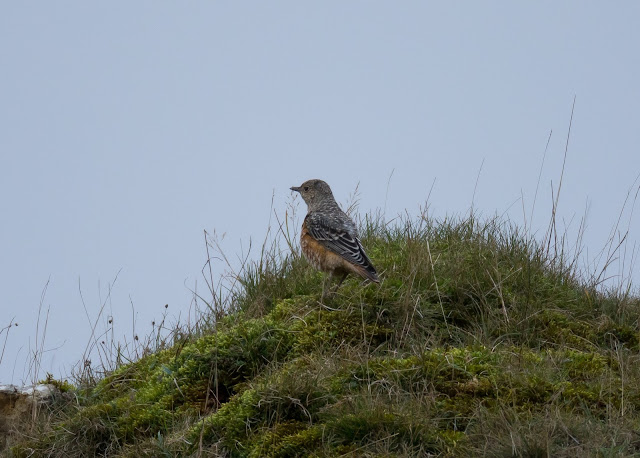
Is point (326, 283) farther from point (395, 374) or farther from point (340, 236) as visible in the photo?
point (395, 374)

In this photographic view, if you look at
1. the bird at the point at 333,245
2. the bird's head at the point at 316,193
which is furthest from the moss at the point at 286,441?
the bird's head at the point at 316,193

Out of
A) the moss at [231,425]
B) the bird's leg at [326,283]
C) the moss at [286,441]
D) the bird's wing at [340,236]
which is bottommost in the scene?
the moss at [286,441]

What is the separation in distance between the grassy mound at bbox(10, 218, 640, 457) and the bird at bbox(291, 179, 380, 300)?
243mm

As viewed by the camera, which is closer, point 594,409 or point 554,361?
point 594,409

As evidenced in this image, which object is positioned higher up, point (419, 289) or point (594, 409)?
point (419, 289)

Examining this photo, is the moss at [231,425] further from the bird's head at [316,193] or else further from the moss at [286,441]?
the bird's head at [316,193]

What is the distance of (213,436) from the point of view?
19.6 feet

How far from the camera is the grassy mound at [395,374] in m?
5.50

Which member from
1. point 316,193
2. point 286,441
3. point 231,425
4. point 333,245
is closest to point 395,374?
point 286,441

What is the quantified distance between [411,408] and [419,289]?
2.09 meters

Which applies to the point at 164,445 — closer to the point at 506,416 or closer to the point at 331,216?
the point at 506,416

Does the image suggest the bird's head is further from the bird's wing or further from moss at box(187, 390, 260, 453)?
moss at box(187, 390, 260, 453)

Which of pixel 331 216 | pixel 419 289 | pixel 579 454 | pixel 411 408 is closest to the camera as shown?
pixel 579 454

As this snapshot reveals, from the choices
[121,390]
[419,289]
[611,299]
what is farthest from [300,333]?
[611,299]
